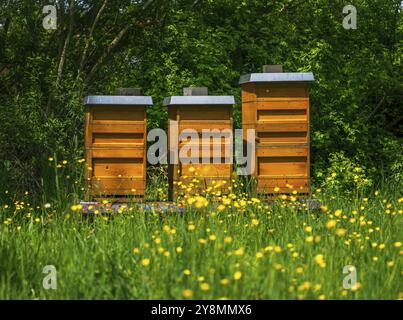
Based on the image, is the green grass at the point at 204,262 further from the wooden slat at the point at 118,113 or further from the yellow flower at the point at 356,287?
the wooden slat at the point at 118,113

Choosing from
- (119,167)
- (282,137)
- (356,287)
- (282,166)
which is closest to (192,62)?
(282,137)

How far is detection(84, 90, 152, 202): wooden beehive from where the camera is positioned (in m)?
8.53

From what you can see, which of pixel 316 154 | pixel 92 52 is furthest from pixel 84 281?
pixel 316 154

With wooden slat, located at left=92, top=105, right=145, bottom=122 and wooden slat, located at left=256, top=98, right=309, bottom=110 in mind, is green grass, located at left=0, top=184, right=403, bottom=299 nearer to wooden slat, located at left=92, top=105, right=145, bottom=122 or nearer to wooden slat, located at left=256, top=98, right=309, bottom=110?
wooden slat, located at left=92, top=105, right=145, bottom=122

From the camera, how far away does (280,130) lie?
8695 millimetres

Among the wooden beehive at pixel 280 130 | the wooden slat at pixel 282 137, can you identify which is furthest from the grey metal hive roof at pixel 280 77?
the wooden slat at pixel 282 137

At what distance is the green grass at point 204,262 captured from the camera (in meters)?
4.73

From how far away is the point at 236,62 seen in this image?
15.8m

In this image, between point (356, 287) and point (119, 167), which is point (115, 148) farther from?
point (356, 287)

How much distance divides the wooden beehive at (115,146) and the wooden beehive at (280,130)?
136cm

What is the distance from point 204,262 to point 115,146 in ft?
12.0
